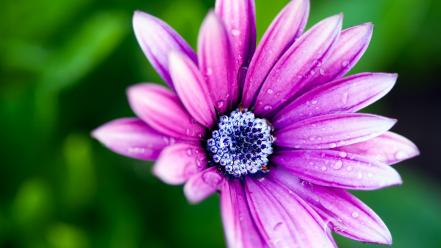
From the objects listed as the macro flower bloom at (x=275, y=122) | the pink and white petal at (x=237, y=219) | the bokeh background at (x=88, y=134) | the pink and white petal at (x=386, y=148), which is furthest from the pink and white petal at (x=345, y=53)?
the bokeh background at (x=88, y=134)

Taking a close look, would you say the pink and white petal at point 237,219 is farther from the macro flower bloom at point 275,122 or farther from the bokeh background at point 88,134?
the bokeh background at point 88,134

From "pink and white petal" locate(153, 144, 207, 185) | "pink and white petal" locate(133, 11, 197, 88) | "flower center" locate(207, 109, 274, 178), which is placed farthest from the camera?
"flower center" locate(207, 109, 274, 178)

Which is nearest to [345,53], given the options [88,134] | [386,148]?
[386,148]

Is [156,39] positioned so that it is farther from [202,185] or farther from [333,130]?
[333,130]

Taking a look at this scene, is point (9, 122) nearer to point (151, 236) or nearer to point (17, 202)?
point (17, 202)

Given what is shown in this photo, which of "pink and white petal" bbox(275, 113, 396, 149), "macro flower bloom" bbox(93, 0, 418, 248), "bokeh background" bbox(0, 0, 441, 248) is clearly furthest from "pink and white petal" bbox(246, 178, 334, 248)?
A: "bokeh background" bbox(0, 0, 441, 248)

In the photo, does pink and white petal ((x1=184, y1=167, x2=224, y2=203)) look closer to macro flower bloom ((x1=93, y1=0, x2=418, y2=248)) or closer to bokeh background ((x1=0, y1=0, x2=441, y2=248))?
macro flower bloom ((x1=93, y1=0, x2=418, y2=248))
